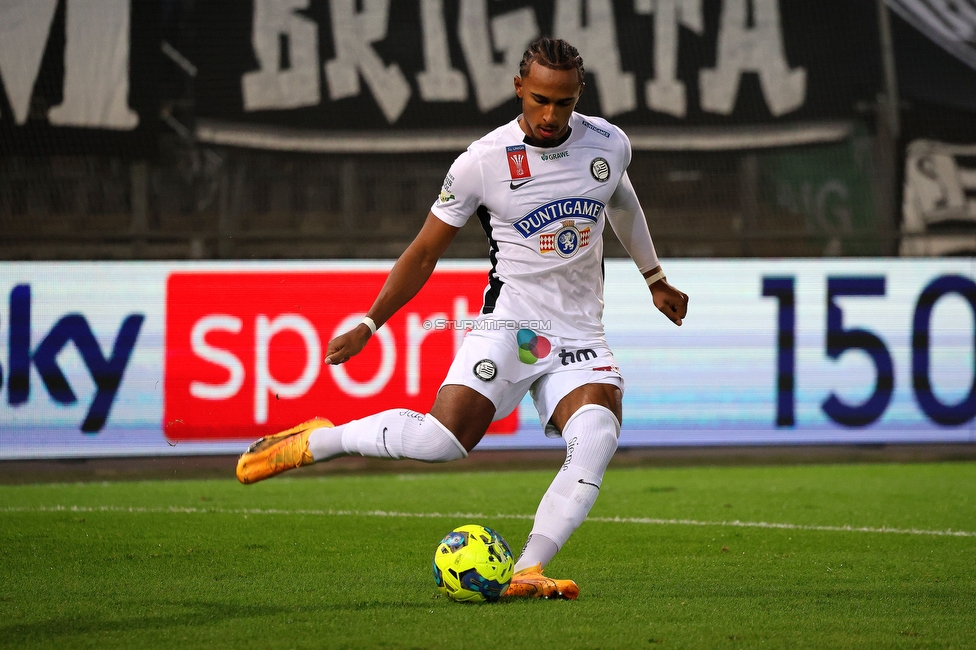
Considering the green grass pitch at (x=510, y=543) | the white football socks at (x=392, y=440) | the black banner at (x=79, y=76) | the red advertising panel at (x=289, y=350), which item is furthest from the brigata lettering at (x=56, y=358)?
the white football socks at (x=392, y=440)

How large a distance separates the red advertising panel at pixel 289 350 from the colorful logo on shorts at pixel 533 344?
502 centimetres

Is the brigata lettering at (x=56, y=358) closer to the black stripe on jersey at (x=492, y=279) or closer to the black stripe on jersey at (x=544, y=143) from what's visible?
the black stripe on jersey at (x=492, y=279)

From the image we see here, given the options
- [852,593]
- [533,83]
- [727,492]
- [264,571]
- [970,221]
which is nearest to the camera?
[533,83]

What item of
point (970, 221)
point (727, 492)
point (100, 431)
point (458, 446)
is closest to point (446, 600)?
point (458, 446)

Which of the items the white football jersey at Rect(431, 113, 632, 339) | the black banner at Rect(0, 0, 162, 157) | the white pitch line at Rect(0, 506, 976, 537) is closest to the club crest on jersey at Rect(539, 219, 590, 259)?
the white football jersey at Rect(431, 113, 632, 339)

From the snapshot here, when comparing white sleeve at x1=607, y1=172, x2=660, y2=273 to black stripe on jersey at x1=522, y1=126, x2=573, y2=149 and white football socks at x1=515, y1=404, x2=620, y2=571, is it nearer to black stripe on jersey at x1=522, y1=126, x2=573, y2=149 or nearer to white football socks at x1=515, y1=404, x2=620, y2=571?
black stripe on jersey at x1=522, y1=126, x2=573, y2=149

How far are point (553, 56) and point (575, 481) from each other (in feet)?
4.82

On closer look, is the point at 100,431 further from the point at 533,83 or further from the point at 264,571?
the point at 533,83

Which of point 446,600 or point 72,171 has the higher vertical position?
point 72,171

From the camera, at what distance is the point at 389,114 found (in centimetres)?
1058

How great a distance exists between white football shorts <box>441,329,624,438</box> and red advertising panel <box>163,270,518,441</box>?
16.3 ft

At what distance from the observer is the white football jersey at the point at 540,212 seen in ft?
15.0

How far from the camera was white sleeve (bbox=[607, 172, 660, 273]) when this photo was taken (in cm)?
483

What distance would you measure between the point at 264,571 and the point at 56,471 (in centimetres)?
477
